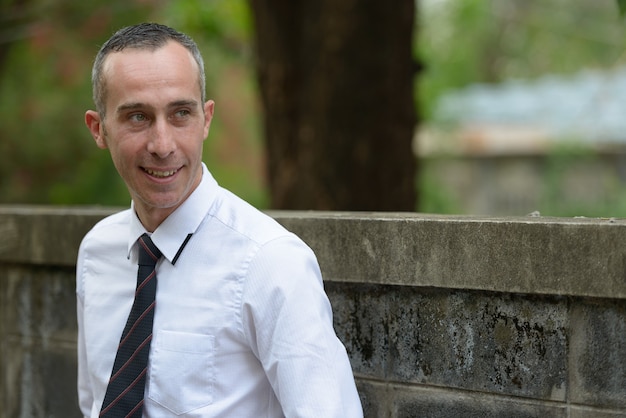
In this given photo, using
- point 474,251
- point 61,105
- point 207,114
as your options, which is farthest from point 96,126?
point 61,105

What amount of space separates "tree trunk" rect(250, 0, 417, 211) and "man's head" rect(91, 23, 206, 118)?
140 inches

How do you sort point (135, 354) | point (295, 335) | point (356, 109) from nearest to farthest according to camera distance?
point (295, 335) < point (135, 354) < point (356, 109)

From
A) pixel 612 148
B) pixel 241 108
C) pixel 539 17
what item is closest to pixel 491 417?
pixel 612 148

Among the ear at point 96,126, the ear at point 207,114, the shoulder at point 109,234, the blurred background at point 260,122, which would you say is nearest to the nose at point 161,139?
the ear at point 207,114

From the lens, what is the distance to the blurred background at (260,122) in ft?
38.8

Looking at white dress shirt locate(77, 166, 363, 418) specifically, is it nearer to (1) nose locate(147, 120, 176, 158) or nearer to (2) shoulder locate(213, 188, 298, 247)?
(2) shoulder locate(213, 188, 298, 247)

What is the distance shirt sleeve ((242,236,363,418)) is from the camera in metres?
2.23

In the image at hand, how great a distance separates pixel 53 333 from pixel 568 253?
7.32 ft

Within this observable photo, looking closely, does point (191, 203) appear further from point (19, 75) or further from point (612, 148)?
point (612, 148)

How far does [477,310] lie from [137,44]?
48.2 inches

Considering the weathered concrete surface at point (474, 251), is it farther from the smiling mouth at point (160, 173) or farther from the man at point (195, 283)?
the smiling mouth at point (160, 173)

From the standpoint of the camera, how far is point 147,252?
255 centimetres

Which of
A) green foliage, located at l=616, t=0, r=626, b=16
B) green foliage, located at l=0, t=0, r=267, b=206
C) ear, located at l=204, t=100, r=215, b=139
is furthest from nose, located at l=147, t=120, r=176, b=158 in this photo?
green foliage, located at l=0, t=0, r=267, b=206

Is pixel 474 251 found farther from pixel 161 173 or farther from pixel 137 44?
pixel 137 44
